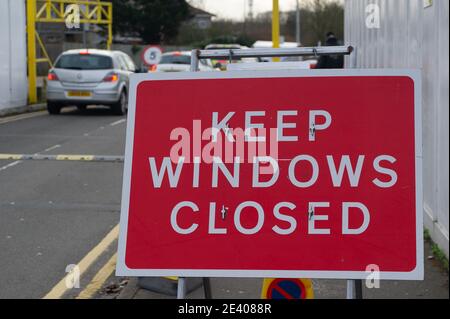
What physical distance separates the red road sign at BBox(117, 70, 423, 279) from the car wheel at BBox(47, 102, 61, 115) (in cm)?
1698

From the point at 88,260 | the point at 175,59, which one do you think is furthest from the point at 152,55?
the point at 88,260

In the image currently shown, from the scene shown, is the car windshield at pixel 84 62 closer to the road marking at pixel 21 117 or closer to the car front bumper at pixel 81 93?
the car front bumper at pixel 81 93

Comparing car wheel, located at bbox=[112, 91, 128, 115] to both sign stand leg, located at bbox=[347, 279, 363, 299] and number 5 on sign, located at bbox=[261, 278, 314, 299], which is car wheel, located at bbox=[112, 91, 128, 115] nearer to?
number 5 on sign, located at bbox=[261, 278, 314, 299]

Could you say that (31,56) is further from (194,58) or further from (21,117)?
(194,58)

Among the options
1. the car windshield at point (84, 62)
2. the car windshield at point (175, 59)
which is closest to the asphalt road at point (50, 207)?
the car windshield at point (84, 62)

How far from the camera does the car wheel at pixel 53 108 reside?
20.3 metres

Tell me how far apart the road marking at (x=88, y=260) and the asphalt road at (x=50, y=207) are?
46mm

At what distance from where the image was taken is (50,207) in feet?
28.1

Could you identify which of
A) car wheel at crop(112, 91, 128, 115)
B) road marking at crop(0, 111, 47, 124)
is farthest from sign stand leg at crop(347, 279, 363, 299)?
car wheel at crop(112, 91, 128, 115)

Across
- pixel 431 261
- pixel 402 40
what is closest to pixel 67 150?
pixel 402 40

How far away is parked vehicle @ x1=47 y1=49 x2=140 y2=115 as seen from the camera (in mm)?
20125

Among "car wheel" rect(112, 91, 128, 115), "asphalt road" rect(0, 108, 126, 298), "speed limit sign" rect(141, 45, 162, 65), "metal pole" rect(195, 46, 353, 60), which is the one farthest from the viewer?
"speed limit sign" rect(141, 45, 162, 65)

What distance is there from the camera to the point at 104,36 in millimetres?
40000

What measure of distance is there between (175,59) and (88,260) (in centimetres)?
2005
